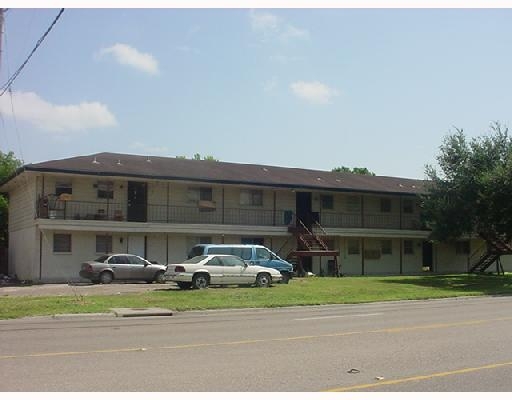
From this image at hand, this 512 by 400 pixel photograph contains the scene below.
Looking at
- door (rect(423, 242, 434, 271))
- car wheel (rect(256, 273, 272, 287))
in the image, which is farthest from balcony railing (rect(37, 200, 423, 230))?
car wheel (rect(256, 273, 272, 287))

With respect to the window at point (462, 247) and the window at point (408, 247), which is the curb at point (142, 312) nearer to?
the window at point (408, 247)

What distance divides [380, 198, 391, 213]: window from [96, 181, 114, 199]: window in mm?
18593

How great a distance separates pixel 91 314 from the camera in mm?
18000

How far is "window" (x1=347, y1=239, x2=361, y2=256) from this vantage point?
4209 cm

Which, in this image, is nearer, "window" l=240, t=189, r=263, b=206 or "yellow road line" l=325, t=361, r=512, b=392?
"yellow road line" l=325, t=361, r=512, b=392

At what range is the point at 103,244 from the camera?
112 feet

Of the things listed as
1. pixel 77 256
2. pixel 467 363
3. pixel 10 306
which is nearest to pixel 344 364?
pixel 467 363

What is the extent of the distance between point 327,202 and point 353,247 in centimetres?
341

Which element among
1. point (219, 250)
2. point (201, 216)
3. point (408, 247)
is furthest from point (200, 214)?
point (408, 247)

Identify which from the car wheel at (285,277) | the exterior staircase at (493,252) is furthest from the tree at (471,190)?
the car wheel at (285,277)

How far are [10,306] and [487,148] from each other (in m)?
27.0

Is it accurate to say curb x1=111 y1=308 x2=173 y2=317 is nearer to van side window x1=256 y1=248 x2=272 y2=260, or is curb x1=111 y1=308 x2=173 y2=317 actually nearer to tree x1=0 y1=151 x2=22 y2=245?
van side window x1=256 y1=248 x2=272 y2=260

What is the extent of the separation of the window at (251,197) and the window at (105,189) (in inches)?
313

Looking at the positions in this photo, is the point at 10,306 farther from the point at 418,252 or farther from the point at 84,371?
the point at 418,252
